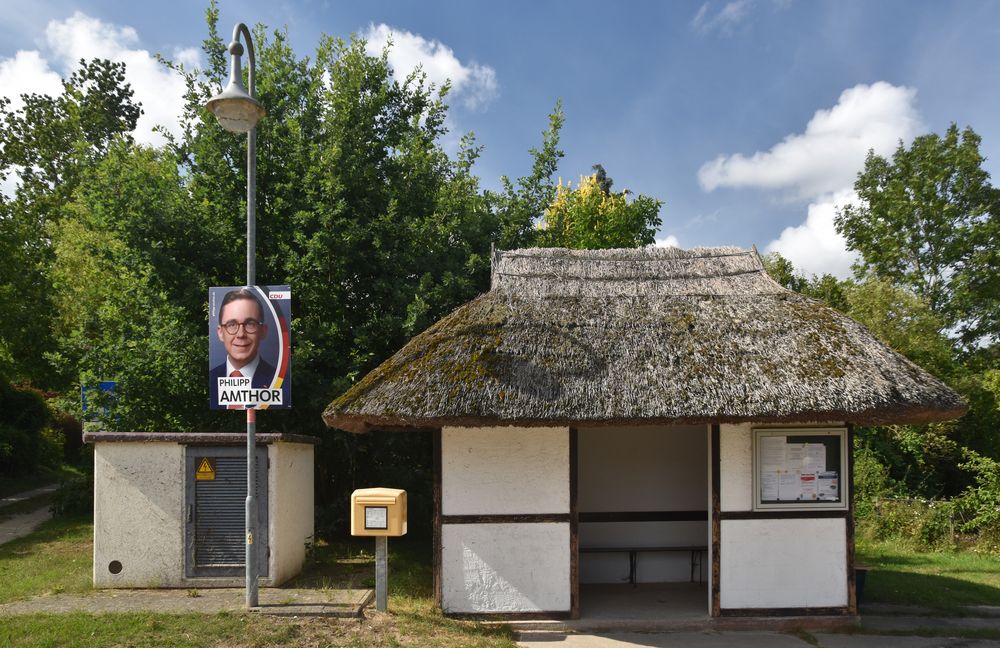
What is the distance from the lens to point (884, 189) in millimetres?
25531

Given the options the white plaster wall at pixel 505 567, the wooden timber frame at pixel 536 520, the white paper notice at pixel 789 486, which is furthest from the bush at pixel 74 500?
the white paper notice at pixel 789 486

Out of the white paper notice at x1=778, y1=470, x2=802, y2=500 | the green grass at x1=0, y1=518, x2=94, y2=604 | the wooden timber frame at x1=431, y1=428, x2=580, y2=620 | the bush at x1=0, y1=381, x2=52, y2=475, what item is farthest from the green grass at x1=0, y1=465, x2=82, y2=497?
the white paper notice at x1=778, y1=470, x2=802, y2=500

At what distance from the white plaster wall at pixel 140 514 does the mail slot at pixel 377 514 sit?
246cm

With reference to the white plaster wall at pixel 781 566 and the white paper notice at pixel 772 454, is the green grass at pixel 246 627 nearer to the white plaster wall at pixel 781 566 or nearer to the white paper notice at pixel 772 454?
the white plaster wall at pixel 781 566

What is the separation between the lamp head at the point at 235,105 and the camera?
22.2ft

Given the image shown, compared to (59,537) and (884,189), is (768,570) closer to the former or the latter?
(59,537)

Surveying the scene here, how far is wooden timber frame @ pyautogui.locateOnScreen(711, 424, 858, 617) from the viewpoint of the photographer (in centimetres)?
742

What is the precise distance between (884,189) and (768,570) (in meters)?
22.8

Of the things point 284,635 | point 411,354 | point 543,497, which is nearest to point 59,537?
point 284,635

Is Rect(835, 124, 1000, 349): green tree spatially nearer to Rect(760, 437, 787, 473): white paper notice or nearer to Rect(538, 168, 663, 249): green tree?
Rect(538, 168, 663, 249): green tree

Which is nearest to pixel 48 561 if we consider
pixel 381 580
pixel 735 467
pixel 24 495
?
pixel 381 580

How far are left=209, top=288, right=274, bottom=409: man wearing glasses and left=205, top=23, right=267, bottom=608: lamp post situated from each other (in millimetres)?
254

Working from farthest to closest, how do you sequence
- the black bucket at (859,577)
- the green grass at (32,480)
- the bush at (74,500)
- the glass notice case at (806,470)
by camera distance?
the green grass at (32,480) → the bush at (74,500) → the black bucket at (859,577) → the glass notice case at (806,470)

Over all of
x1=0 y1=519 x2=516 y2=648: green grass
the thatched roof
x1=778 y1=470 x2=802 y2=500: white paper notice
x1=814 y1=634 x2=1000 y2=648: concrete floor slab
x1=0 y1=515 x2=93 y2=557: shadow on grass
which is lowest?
x1=0 y1=515 x2=93 y2=557: shadow on grass
